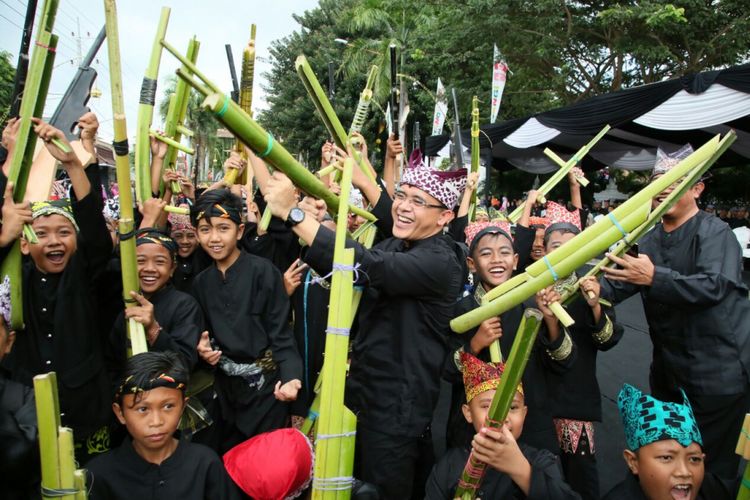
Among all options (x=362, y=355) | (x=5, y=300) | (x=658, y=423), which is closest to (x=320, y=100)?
(x=362, y=355)

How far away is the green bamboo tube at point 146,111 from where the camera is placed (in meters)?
1.89

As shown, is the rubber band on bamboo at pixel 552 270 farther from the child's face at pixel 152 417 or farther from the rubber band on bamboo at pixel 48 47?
the rubber band on bamboo at pixel 48 47

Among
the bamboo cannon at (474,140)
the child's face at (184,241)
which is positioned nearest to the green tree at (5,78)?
the child's face at (184,241)

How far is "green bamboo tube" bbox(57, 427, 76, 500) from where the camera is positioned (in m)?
1.18

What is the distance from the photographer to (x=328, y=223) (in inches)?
111

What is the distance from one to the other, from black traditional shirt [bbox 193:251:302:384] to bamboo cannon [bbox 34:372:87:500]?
1.07m

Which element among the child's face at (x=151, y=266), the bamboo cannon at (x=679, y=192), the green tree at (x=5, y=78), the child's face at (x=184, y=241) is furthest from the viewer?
the green tree at (x=5, y=78)

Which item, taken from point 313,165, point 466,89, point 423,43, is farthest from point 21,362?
point 313,165

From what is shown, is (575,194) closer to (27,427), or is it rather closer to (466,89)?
(27,427)

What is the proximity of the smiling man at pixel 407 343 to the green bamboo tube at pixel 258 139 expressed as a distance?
2.01ft

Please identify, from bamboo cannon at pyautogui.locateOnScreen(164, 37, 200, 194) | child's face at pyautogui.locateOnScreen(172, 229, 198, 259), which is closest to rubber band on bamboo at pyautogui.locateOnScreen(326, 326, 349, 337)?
bamboo cannon at pyautogui.locateOnScreen(164, 37, 200, 194)

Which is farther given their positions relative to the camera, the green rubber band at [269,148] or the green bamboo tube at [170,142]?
the green bamboo tube at [170,142]

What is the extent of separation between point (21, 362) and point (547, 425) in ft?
6.76

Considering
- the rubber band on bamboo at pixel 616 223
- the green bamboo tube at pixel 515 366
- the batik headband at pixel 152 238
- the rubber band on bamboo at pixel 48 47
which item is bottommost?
the green bamboo tube at pixel 515 366
